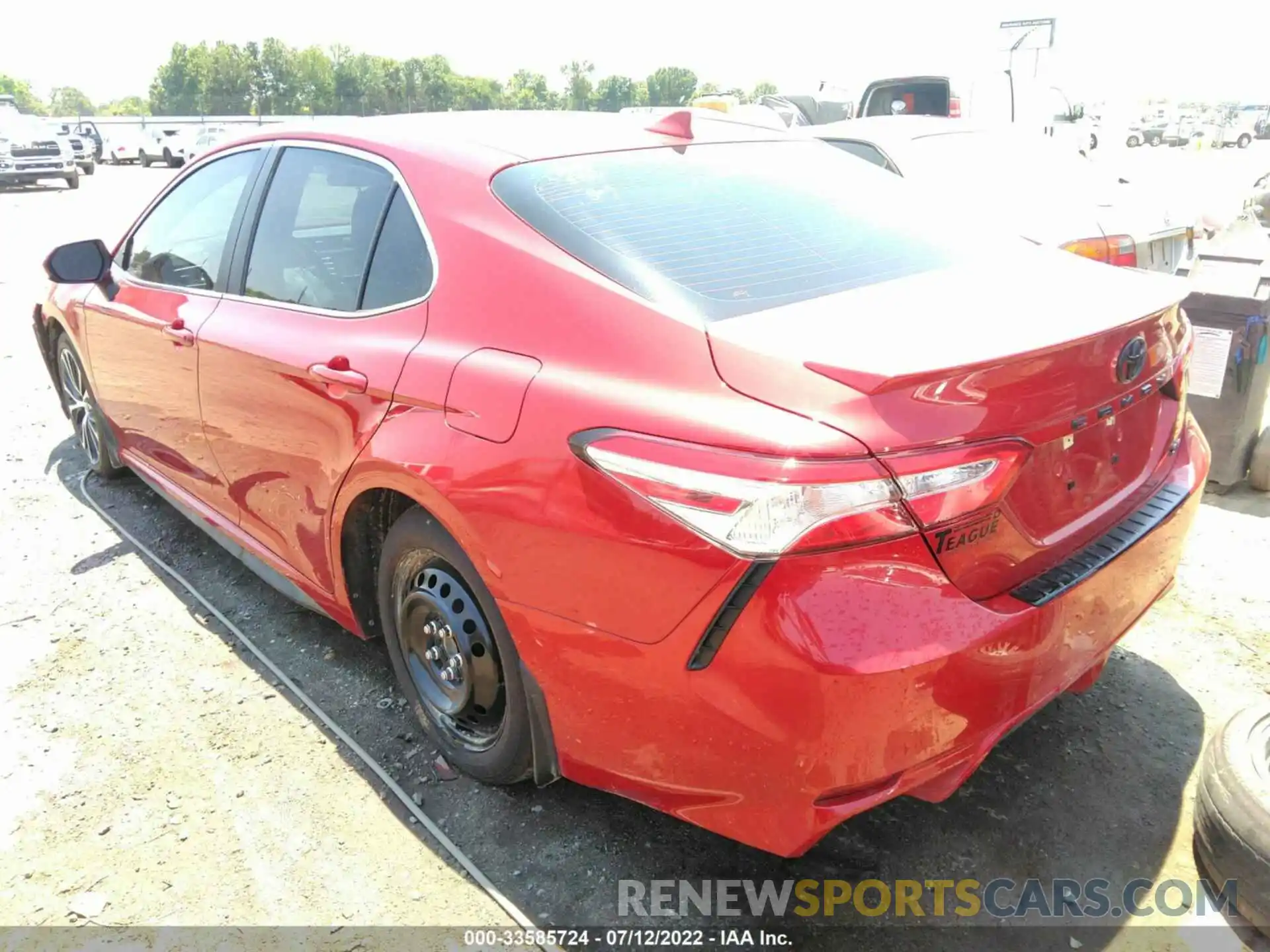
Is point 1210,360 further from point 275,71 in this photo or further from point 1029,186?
point 275,71

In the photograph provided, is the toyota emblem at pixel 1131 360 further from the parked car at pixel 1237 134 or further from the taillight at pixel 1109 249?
the parked car at pixel 1237 134

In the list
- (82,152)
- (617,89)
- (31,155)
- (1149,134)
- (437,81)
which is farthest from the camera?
(617,89)

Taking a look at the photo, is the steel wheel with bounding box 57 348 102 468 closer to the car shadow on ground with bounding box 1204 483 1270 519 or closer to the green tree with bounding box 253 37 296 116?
the car shadow on ground with bounding box 1204 483 1270 519

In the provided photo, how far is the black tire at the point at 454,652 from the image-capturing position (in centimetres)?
236

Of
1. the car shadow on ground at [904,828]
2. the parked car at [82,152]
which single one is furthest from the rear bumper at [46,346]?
the parked car at [82,152]

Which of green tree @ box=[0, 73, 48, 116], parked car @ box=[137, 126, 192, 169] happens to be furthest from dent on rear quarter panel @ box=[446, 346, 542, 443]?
green tree @ box=[0, 73, 48, 116]

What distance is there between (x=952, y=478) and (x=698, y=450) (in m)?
0.48

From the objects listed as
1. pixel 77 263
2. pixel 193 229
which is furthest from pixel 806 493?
pixel 77 263

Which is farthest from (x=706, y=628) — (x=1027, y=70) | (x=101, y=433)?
(x=1027, y=70)

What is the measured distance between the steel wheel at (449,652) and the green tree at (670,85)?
130 metres

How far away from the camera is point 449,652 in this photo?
257 centimetres

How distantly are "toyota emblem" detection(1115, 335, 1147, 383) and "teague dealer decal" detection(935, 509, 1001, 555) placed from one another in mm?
525

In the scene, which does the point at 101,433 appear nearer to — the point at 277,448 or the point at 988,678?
the point at 277,448

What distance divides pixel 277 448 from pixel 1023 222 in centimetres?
434
